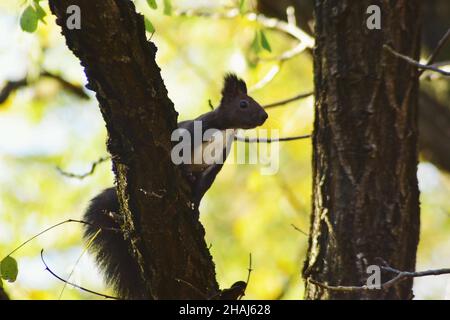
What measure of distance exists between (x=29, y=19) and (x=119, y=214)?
0.80 metres

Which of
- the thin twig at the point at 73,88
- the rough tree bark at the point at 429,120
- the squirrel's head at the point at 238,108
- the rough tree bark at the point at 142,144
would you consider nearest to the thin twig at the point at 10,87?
the thin twig at the point at 73,88

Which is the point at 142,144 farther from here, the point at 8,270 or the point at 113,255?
the point at 113,255

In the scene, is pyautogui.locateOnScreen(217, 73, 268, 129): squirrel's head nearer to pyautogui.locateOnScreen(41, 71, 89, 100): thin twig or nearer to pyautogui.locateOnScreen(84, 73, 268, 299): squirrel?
pyautogui.locateOnScreen(84, 73, 268, 299): squirrel

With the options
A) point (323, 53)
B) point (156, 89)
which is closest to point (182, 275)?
point (156, 89)

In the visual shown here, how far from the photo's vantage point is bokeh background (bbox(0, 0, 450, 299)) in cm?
503

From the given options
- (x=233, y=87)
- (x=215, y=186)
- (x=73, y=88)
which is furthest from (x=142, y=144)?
(x=215, y=186)

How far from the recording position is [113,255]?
2.98 meters

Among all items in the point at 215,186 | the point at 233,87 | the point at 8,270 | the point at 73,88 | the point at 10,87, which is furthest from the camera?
the point at 215,186

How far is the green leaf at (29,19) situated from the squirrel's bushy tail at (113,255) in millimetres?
914

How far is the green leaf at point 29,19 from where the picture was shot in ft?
7.64

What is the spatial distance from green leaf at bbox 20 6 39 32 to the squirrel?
75cm

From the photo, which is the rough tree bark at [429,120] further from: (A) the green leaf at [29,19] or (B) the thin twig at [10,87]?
(A) the green leaf at [29,19]

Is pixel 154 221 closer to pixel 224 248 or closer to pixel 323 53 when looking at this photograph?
pixel 323 53

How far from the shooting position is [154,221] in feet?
7.55
